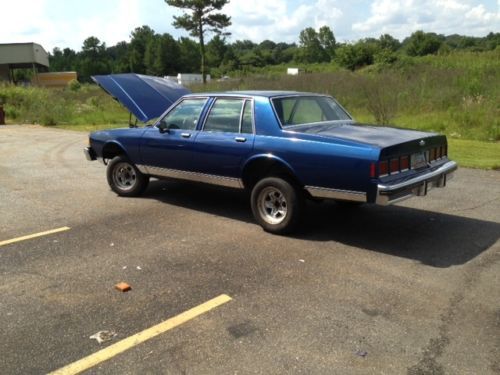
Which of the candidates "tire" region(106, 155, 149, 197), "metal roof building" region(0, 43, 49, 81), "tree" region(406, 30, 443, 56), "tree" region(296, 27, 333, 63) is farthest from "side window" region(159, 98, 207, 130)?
"tree" region(296, 27, 333, 63)

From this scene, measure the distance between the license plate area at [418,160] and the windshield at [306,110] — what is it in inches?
53.1

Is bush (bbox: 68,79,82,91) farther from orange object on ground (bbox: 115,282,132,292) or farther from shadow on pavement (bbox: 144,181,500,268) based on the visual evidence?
orange object on ground (bbox: 115,282,132,292)

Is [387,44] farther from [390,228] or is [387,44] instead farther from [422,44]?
[390,228]

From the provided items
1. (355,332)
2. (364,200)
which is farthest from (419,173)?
(355,332)

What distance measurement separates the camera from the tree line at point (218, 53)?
77.9 m

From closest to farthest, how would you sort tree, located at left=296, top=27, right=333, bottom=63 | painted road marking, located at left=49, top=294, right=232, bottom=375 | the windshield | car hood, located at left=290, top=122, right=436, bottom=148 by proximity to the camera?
painted road marking, located at left=49, top=294, right=232, bottom=375 → car hood, located at left=290, top=122, right=436, bottom=148 → the windshield → tree, located at left=296, top=27, right=333, bottom=63

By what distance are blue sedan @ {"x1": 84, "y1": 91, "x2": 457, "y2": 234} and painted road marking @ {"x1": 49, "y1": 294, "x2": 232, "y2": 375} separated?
73.0 inches

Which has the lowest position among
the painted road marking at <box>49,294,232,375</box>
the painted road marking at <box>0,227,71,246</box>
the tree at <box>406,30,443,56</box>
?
the painted road marking at <box>49,294,232,375</box>

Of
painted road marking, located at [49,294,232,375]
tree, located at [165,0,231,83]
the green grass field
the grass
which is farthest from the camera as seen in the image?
tree, located at [165,0,231,83]

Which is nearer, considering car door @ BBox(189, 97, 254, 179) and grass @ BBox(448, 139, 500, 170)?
car door @ BBox(189, 97, 254, 179)

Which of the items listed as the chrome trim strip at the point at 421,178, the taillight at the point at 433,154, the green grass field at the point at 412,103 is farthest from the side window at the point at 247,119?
the green grass field at the point at 412,103

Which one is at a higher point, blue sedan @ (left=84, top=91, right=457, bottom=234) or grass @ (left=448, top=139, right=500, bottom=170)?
blue sedan @ (left=84, top=91, right=457, bottom=234)

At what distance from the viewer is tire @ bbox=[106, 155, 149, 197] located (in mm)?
→ 7812

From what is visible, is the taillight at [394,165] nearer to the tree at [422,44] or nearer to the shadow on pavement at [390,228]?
the shadow on pavement at [390,228]
